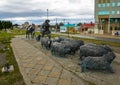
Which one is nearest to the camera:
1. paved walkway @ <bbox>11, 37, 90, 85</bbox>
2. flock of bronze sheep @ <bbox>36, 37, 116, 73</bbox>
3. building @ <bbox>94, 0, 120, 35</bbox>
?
paved walkway @ <bbox>11, 37, 90, 85</bbox>

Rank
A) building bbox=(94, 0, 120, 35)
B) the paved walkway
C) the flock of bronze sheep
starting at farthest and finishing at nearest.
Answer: building bbox=(94, 0, 120, 35) → the flock of bronze sheep → the paved walkway

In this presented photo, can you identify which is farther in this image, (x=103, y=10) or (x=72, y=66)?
(x=103, y=10)

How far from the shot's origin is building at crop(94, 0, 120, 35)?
6609 cm

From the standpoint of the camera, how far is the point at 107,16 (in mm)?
67625

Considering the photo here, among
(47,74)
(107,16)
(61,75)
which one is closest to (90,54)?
(61,75)

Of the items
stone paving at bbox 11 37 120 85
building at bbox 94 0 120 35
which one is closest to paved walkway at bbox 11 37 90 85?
stone paving at bbox 11 37 120 85

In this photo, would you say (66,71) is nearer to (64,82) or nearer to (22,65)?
(64,82)

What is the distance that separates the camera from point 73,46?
13.7 metres

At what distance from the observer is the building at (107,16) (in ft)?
217

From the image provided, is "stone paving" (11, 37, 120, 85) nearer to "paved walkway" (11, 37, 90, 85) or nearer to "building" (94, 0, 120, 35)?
"paved walkway" (11, 37, 90, 85)

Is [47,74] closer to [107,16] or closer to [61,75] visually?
[61,75]

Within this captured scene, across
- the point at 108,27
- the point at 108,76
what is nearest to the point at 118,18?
the point at 108,27

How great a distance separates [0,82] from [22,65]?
2.52m

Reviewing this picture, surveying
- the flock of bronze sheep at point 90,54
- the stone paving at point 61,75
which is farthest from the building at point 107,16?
the stone paving at point 61,75
